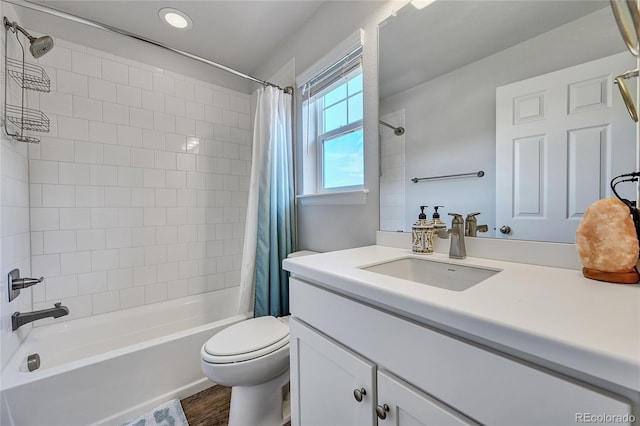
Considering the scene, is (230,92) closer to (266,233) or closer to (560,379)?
(266,233)

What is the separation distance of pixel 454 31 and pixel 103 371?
227 cm

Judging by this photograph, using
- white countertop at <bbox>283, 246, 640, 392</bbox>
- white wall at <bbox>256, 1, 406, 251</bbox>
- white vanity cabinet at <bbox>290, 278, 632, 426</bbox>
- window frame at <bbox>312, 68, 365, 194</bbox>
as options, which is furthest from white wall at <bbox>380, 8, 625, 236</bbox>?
white vanity cabinet at <bbox>290, 278, 632, 426</bbox>

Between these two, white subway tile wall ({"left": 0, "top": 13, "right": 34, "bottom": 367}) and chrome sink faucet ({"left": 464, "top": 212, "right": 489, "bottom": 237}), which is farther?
white subway tile wall ({"left": 0, "top": 13, "right": 34, "bottom": 367})

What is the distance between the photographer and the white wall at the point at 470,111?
2.53 ft

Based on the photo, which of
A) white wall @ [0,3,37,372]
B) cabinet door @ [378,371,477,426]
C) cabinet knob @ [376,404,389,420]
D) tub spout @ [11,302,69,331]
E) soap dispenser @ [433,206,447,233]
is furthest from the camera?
tub spout @ [11,302,69,331]

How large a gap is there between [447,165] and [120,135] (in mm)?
2228

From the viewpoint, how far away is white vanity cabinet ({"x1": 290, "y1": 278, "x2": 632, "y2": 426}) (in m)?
0.39

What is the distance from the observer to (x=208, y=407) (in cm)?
140

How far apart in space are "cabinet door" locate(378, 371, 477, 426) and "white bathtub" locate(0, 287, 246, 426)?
1.27m

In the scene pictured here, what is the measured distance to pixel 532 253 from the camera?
0.83 m

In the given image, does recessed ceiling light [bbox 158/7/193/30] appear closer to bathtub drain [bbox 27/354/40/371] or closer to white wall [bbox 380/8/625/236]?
white wall [bbox 380/8/625/236]

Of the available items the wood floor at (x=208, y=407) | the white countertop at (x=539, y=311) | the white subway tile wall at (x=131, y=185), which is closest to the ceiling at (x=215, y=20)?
the white subway tile wall at (x=131, y=185)

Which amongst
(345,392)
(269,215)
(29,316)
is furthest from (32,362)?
(345,392)

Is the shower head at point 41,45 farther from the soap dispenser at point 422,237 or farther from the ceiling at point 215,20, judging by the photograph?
the soap dispenser at point 422,237
